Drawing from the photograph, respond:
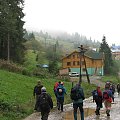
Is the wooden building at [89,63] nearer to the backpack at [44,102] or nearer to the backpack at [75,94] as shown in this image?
the backpack at [75,94]


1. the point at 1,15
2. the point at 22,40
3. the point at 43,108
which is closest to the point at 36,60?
the point at 22,40

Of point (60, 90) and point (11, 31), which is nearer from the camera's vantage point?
point (60, 90)

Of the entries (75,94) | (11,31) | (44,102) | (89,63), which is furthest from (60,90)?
(89,63)

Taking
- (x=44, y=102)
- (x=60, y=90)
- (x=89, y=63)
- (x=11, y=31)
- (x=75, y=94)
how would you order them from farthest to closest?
(x=89, y=63) < (x=11, y=31) < (x=60, y=90) < (x=75, y=94) < (x=44, y=102)

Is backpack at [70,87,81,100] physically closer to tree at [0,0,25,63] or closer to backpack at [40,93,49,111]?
backpack at [40,93,49,111]

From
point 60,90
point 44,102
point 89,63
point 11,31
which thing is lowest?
point 44,102

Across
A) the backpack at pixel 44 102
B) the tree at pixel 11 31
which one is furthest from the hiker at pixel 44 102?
the tree at pixel 11 31

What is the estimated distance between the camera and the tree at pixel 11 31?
56.3 meters

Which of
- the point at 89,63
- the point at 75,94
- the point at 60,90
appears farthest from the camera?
the point at 89,63

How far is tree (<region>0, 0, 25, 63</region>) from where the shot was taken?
185 ft

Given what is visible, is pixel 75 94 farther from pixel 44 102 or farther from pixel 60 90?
pixel 60 90

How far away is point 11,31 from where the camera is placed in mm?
56469

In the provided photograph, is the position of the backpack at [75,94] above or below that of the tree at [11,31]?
below

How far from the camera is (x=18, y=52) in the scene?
61.9m
